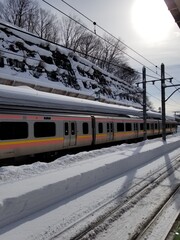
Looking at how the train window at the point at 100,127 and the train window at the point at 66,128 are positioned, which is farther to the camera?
the train window at the point at 100,127

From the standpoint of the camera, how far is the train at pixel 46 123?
1279 cm

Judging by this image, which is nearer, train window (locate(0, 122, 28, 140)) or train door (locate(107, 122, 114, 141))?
train window (locate(0, 122, 28, 140))

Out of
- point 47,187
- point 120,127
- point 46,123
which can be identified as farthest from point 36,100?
point 120,127

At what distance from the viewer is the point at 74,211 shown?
7266 mm

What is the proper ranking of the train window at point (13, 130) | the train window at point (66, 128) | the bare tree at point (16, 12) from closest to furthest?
the train window at point (13, 130) → the train window at point (66, 128) → the bare tree at point (16, 12)

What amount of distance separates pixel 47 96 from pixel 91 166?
6.37m

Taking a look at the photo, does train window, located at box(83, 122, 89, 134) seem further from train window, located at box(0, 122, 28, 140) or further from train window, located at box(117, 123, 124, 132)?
train window, located at box(0, 122, 28, 140)

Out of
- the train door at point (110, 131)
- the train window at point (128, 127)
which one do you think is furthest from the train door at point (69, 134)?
the train window at point (128, 127)

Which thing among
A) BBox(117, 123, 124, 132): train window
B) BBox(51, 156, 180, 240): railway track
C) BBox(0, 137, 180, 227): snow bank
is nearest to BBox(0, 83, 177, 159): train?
BBox(117, 123, 124, 132): train window

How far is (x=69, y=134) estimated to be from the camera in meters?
17.4

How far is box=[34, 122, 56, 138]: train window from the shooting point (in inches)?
570

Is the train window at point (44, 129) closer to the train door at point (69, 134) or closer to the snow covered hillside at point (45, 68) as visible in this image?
the train door at point (69, 134)

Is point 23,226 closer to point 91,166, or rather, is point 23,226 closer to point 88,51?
point 91,166

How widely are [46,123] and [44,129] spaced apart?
354 millimetres
